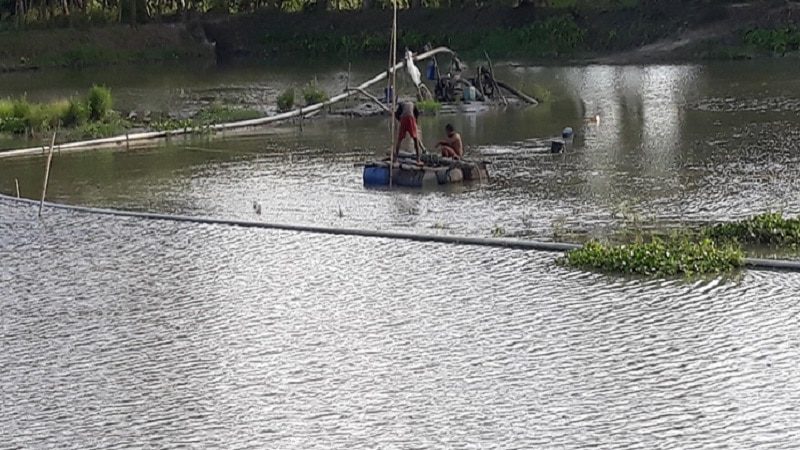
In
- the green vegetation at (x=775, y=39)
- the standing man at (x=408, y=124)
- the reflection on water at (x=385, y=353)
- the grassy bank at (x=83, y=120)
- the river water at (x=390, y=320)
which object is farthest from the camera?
the green vegetation at (x=775, y=39)

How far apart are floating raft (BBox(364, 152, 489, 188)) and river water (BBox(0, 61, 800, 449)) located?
484mm

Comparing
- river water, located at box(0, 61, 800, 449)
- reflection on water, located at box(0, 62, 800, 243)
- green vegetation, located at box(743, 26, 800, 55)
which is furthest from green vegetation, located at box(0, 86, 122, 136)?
green vegetation, located at box(743, 26, 800, 55)

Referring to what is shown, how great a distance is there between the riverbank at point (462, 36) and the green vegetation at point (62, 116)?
844 inches

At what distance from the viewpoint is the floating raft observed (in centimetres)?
2030

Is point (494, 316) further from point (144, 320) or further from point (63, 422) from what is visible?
point (63, 422)

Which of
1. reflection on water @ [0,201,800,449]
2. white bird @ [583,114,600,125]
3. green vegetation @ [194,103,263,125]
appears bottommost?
reflection on water @ [0,201,800,449]

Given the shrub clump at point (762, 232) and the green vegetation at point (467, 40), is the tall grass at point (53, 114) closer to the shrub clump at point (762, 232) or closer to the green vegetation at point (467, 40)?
the shrub clump at point (762, 232)

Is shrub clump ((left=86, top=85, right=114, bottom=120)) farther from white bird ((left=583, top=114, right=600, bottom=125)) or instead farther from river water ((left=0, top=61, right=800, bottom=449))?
white bird ((left=583, top=114, right=600, bottom=125))

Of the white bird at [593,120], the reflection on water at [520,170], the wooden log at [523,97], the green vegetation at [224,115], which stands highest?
the wooden log at [523,97]

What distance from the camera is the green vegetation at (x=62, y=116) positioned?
29344 mm

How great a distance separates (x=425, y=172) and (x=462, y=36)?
3783 centimetres

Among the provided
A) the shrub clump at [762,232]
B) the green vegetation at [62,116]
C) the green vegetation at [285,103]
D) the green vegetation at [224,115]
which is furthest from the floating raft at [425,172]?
the green vegetation at [285,103]

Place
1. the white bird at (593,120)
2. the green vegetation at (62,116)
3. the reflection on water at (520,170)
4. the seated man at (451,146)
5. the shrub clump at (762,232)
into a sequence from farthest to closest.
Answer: the green vegetation at (62,116), the white bird at (593,120), the seated man at (451,146), the reflection on water at (520,170), the shrub clump at (762,232)

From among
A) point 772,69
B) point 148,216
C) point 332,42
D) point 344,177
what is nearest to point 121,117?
point 344,177
